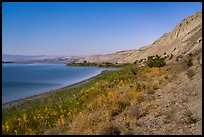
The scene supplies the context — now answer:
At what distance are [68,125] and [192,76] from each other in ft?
26.0

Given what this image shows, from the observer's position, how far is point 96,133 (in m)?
8.39

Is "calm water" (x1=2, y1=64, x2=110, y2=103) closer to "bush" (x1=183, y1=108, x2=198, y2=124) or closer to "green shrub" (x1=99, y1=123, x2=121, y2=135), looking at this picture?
"green shrub" (x1=99, y1=123, x2=121, y2=135)

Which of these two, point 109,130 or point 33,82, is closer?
point 109,130

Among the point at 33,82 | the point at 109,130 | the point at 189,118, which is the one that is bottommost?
the point at 33,82

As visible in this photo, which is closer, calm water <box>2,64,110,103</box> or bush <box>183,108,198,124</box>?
bush <box>183,108,198,124</box>

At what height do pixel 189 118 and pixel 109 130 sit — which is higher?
pixel 189 118

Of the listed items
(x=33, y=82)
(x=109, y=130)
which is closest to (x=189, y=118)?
(x=109, y=130)

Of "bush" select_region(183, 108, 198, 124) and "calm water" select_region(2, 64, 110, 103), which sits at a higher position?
"bush" select_region(183, 108, 198, 124)

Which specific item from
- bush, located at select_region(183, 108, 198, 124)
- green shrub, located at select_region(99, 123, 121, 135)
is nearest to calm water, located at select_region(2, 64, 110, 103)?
green shrub, located at select_region(99, 123, 121, 135)

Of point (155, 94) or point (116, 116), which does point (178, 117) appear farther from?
point (155, 94)

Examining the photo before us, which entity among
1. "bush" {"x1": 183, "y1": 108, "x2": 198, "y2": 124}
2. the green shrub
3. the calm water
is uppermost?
"bush" {"x1": 183, "y1": 108, "x2": 198, "y2": 124}

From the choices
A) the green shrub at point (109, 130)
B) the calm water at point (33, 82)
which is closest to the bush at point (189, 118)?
the green shrub at point (109, 130)

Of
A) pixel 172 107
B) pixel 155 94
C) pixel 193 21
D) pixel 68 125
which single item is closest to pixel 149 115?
pixel 172 107

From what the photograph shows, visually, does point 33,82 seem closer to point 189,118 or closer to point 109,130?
point 109,130
